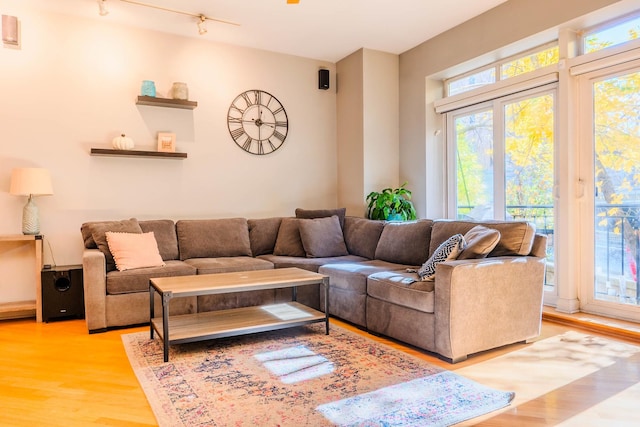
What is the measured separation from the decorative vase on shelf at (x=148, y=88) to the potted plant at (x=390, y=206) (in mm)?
2547

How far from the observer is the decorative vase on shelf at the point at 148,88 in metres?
4.23

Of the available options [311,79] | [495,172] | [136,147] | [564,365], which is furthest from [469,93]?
[136,147]

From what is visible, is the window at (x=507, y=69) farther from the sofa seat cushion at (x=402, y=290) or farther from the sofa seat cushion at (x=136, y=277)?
the sofa seat cushion at (x=136, y=277)

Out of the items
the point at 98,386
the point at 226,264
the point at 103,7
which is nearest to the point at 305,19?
the point at 103,7

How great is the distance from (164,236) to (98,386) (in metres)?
1.93

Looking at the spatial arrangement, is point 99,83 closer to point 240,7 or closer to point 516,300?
point 240,7

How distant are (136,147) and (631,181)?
14.4 feet

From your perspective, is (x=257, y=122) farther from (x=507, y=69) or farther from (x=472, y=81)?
(x=507, y=69)

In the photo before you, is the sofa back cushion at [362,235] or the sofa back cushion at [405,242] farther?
the sofa back cushion at [362,235]

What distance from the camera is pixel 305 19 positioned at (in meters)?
4.16

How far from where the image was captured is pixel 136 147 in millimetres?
4320

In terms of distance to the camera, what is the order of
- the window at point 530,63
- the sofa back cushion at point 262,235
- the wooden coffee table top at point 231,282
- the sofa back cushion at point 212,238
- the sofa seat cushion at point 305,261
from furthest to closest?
the sofa back cushion at point 262,235, the sofa back cushion at point 212,238, the sofa seat cushion at point 305,261, the window at point 530,63, the wooden coffee table top at point 231,282

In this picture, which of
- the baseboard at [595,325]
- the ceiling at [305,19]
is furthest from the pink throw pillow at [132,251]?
the baseboard at [595,325]

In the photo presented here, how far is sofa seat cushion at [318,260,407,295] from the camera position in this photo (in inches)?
131
